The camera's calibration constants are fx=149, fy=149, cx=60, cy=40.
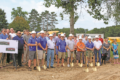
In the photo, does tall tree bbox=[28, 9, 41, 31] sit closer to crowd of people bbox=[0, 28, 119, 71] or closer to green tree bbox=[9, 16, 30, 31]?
green tree bbox=[9, 16, 30, 31]

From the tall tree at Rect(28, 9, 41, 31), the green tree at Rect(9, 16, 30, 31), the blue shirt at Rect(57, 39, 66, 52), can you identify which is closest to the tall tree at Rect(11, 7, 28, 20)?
the tall tree at Rect(28, 9, 41, 31)

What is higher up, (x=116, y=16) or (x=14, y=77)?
(x=116, y=16)

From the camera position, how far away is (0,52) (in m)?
8.04

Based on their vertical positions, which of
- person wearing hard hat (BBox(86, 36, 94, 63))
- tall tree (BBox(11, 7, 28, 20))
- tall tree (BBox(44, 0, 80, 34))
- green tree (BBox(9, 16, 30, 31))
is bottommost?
person wearing hard hat (BBox(86, 36, 94, 63))

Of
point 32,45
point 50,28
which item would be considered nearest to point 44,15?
point 50,28

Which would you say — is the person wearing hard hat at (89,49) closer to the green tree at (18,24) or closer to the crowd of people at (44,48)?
the crowd of people at (44,48)

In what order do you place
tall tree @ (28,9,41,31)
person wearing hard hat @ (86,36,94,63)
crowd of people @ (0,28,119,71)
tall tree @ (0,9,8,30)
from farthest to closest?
tall tree @ (28,9,41,31), tall tree @ (0,9,8,30), person wearing hard hat @ (86,36,94,63), crowd of people @ (0,28,119,71)

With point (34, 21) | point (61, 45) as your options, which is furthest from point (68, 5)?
point (34, 21)

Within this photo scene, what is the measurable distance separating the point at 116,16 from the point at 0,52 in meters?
9.73

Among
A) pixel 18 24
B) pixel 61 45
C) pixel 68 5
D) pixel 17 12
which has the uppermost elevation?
pixel 17 12

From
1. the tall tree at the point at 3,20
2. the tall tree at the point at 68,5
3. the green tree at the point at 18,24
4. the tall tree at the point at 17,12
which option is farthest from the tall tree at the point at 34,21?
the tall tree at the point at 68,5

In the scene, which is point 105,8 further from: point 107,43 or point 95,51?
point 95,51

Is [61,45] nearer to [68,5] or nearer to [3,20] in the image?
[68,5]

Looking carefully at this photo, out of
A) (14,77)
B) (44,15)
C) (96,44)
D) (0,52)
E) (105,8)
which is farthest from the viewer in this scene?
(44,15)
